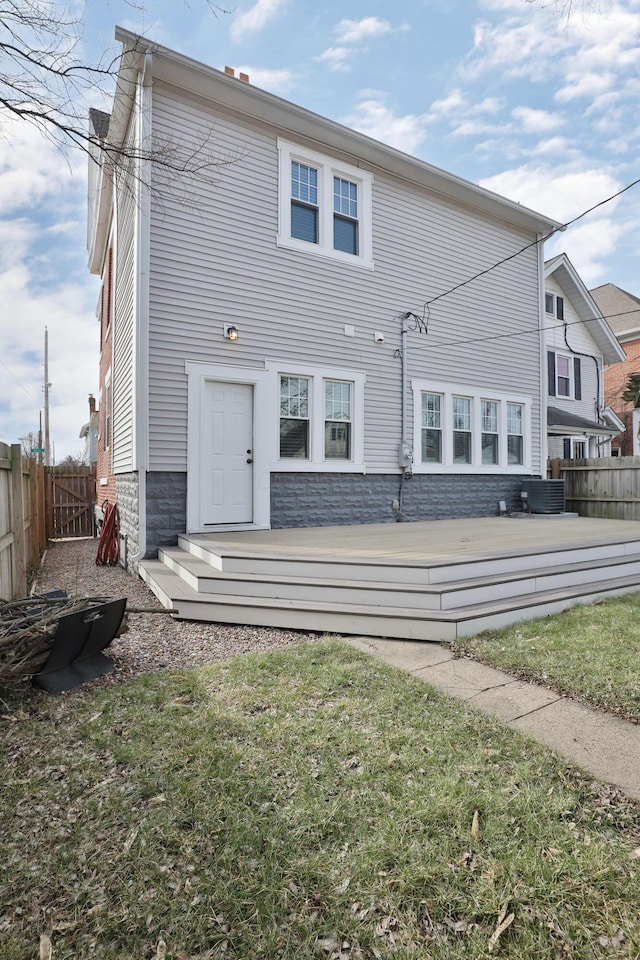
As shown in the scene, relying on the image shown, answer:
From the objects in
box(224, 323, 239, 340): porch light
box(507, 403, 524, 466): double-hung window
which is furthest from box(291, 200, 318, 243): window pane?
box(507, 403, 524, 466): double-hung window

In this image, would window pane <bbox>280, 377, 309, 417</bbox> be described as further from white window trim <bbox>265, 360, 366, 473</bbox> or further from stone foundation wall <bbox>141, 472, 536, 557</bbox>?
stone foundation wall <bbox>141, 472, 536, 557</bbox>

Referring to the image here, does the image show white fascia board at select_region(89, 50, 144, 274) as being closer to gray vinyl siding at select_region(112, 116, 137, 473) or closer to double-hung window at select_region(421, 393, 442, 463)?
gray vinyl siding at select_region(112, 116, 137, 473)

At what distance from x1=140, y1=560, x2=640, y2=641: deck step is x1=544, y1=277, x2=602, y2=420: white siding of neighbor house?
1220 cm

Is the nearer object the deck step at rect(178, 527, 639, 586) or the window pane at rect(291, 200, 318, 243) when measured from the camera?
the deck step at rect(178, 527, 639, 586)

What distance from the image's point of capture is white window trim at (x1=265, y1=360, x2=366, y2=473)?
7074 millimetres

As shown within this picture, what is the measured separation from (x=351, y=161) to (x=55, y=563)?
25.1 feet

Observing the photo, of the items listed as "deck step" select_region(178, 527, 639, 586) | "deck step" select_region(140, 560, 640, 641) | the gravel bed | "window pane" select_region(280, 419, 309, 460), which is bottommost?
the gravel bed

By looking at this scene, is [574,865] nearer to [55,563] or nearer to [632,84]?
[632,84]

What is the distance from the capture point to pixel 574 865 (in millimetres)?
1608

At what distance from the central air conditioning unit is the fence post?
8529 mm

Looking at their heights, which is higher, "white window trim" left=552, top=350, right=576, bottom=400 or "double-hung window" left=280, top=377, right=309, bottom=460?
"white window trim" left=552, top=350, right=576, bottom=400

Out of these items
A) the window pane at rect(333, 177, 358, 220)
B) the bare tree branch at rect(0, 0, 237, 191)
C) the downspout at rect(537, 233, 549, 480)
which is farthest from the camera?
the downspout at rect(537, 233, 549, 480)

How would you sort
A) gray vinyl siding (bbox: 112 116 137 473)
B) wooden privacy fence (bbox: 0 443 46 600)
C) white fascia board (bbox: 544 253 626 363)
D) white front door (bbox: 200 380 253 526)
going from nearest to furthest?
wooden privacy fence (bbox: 0 443 46 600) → white front door (bbox: 200 380 253 526) → gray vinyl siding (bbox: 112 116 137 473) → white fascia board (bbox: 544 253 626 363)

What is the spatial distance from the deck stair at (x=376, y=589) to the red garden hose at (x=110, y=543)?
105 inches
